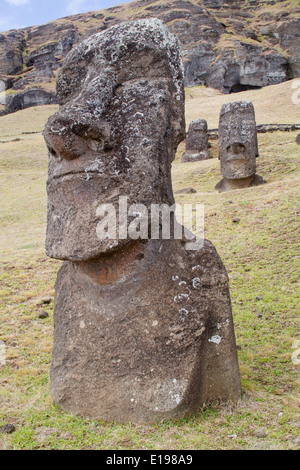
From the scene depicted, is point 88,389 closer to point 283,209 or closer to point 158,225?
point 158,225

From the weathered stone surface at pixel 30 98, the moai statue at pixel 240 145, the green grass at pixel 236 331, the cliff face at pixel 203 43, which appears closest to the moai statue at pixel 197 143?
the green grass at pixel 236 331

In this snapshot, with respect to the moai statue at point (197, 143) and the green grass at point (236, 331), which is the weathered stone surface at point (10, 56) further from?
the green grass at point (236, 331)

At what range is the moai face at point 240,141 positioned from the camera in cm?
1209

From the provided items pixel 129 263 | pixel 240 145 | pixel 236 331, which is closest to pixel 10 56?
pixel 240 145

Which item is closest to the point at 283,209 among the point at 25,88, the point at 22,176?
the point at 22,176

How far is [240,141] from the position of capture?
39.4 ft

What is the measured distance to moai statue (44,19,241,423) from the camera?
2.83 m

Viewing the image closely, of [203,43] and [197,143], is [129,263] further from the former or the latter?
[203,43]

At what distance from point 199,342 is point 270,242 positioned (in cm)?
457

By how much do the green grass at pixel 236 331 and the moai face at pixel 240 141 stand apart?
0.93 m

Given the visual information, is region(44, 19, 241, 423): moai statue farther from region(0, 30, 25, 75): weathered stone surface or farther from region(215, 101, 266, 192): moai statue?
region(0, 30, 25, 75): weathered stone surface

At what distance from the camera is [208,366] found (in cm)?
304

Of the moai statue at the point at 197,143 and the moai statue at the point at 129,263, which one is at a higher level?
the moai statue at the point at 129,263

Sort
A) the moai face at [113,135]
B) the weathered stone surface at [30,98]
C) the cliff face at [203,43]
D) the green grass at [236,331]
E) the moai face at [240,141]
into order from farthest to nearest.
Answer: the weathered stone surface at [30,98] < the cliff face at [203,43] < the moai face at [240,141] < the moai face at [113,135] < the green grass at [236,331]
